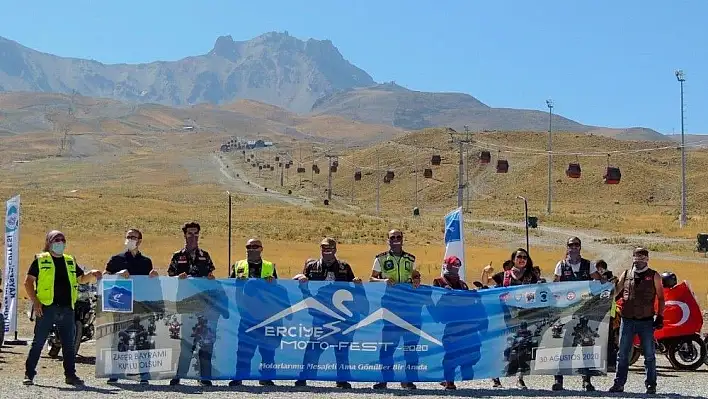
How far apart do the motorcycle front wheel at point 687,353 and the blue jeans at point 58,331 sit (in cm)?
899

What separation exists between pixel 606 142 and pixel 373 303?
165282 millimetres

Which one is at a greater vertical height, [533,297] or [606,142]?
[606,142]

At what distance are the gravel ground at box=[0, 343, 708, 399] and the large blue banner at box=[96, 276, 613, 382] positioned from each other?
0.74 feet

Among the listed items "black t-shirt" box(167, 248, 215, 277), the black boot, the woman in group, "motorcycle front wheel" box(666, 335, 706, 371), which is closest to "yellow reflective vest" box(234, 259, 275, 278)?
"black t-shirt" box(167, 248, 215, 277)

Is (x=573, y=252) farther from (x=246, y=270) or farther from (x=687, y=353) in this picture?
(x=246, y=270)

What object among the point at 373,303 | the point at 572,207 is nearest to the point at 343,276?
the point at 373,303

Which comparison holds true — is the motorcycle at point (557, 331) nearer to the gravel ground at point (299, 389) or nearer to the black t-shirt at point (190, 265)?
the gravel ground at point (299, 389)

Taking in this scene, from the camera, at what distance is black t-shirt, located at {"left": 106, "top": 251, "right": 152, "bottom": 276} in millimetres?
12320

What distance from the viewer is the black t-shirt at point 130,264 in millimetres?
12320

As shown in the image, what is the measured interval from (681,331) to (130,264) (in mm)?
8410

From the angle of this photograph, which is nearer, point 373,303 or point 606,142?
point 373,303

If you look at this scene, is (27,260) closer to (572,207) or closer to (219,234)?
(219,234)

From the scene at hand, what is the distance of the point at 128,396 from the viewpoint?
11.0 meters

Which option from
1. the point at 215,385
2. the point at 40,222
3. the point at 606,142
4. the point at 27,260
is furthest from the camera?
the point at 606,142
